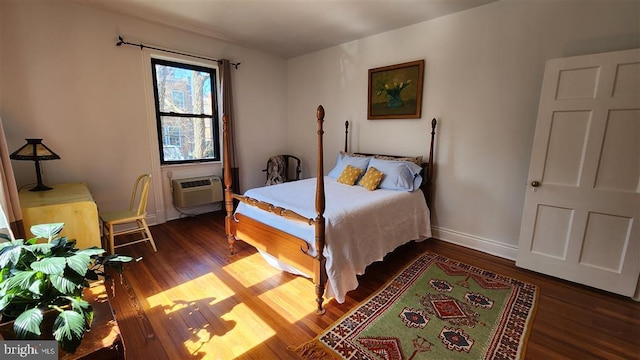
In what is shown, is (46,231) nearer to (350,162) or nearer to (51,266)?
(51,266)

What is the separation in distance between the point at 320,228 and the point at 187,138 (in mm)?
2901

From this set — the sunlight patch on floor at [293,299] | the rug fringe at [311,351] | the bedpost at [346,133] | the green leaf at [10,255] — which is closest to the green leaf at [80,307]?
the green leaf at [10,255]

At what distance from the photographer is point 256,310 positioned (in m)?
1.99

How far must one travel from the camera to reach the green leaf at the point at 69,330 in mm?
886

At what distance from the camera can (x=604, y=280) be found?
7.31 feet

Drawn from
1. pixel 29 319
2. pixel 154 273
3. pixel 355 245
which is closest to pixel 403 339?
pixel 355 245

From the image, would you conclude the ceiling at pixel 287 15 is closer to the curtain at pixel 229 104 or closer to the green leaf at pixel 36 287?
the curtain at pixel 229 104

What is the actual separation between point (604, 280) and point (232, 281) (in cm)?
Answer: 309

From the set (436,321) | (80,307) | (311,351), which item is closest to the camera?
(80,307)

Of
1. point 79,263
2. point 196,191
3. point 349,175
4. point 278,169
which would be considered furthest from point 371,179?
point 79,263

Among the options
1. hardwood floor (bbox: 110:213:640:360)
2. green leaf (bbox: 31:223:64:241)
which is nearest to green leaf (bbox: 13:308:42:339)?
green leaf (bbox: 31:223:64:241)

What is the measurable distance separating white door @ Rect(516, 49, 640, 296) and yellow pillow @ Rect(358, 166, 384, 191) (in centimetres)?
138

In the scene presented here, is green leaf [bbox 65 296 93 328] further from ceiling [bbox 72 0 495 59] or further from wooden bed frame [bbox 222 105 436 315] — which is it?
ceiling [bbox 72 0 495 59]

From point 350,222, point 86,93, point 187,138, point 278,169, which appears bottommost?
point 350,222
